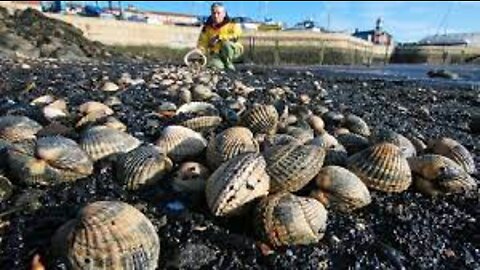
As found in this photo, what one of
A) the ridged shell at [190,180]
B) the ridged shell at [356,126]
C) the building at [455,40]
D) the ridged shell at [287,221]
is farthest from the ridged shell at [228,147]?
the building at [455,40]

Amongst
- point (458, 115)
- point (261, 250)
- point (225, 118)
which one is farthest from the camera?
point (458, 115)

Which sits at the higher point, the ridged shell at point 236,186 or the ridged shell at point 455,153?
the ridged shell at point 236,186

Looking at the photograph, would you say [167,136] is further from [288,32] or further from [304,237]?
[288,32]

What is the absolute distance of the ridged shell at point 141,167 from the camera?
3451mm

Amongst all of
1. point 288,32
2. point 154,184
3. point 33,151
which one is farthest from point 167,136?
point 288,32

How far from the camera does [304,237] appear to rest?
2.91m

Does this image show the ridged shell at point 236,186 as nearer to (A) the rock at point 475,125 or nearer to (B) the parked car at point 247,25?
(A) the rock at point 475,125

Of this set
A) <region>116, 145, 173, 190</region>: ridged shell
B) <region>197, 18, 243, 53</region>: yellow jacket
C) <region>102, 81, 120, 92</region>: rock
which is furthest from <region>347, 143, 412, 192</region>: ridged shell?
<region>197, 18, 243, 53</region>: yellow jacket

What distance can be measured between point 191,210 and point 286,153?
2.14 ft

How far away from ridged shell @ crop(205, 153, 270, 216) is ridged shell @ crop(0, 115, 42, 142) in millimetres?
1610

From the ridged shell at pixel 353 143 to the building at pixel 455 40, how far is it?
65362 millimetres

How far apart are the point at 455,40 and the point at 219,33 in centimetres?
6150

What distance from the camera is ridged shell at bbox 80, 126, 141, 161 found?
3.76m

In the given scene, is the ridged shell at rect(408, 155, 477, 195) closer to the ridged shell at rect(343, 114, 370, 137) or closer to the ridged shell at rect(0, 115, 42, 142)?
the ridged shell at rect(343, 114, 370, 137)
